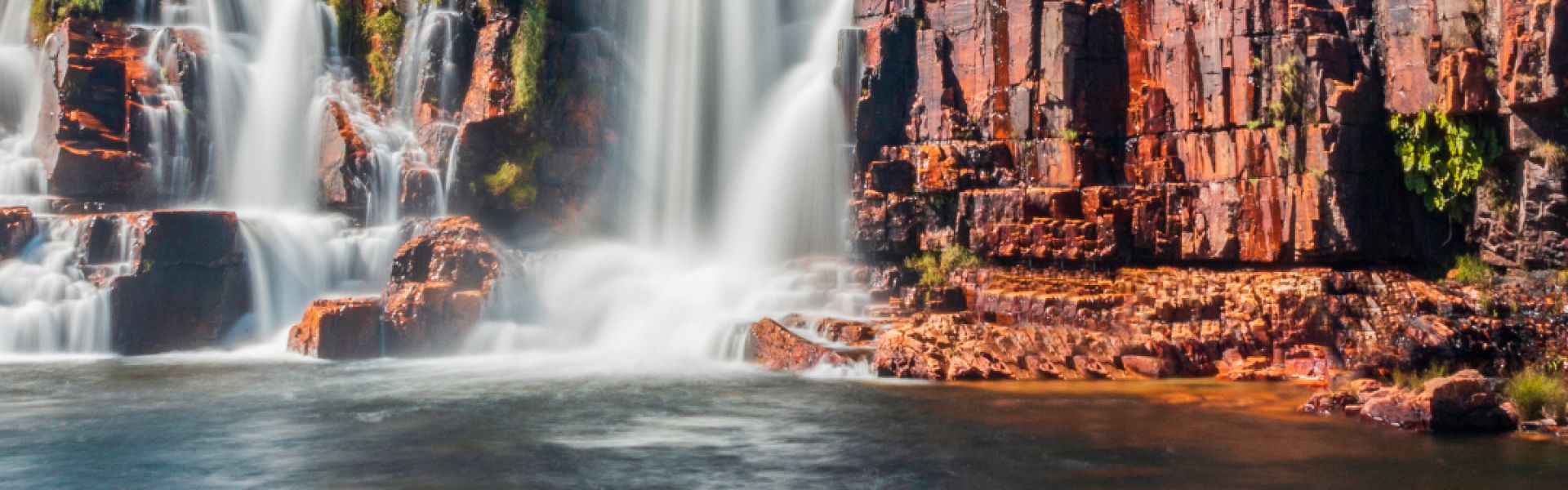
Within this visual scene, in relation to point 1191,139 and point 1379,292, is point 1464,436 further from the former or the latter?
point 1191,139

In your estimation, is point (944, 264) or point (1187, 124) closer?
point (1187, 124)

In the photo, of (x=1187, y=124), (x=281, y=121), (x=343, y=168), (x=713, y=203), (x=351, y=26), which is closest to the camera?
(x=1187, y=124)

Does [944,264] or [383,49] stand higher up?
[383,49]

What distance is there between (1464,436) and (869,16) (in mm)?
17138

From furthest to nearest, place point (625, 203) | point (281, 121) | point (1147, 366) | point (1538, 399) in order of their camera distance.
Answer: point (281, 121) < point (625, 203) < point (1147, 366) < point (1538, 399)

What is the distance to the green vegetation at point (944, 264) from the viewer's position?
2506 centimetres

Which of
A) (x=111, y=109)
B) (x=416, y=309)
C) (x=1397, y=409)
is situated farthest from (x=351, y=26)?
(x=1397, y=409)

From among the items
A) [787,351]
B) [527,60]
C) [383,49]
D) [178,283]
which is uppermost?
[383,49]

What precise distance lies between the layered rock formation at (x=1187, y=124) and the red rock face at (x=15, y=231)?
17.5 meters

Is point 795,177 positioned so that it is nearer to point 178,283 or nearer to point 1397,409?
point 178,283

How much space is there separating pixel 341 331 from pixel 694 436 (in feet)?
37.4

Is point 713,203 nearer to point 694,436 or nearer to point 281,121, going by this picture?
point 281,121

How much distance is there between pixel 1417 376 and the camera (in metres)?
18.0

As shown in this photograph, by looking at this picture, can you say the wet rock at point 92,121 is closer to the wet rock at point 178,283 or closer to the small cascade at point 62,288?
the small cascade at point 62,288
